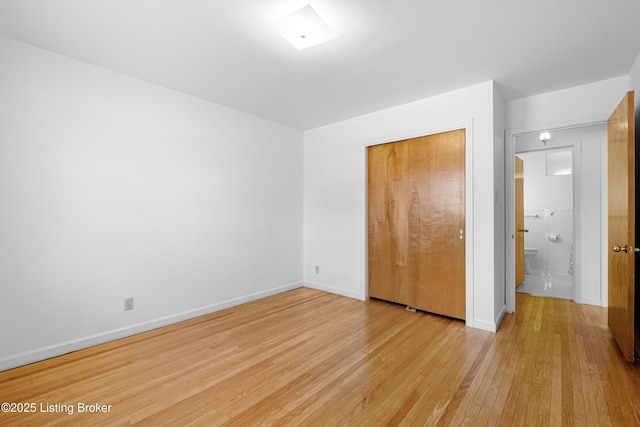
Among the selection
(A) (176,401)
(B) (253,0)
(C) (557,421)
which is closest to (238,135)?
(B) (253,0)

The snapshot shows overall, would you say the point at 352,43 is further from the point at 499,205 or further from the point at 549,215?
the point at 549,215

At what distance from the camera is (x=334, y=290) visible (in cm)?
434

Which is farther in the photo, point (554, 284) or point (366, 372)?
point (554, 284)

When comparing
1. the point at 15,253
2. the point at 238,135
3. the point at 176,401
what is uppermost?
the point at 238,135

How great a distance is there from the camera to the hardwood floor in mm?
1721

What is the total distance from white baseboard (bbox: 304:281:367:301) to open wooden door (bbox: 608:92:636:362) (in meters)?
2.52

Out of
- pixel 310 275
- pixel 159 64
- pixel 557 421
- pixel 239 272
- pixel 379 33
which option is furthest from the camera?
pixel 310 275

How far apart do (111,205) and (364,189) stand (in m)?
2.97

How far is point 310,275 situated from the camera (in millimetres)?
4695

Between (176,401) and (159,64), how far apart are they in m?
2.81

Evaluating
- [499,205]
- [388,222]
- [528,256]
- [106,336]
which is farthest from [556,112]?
[106,336]

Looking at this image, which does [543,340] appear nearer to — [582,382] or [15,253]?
[582,382]

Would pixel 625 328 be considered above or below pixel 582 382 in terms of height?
above

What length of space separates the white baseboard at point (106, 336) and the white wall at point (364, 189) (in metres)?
Answer: 1.35
